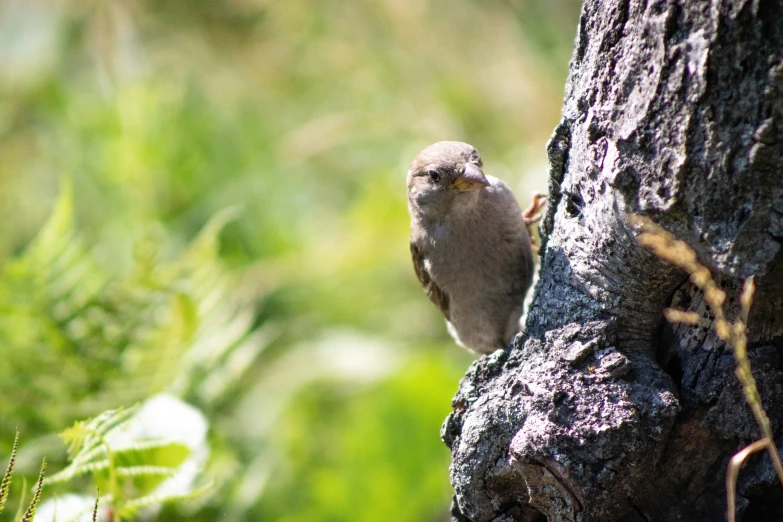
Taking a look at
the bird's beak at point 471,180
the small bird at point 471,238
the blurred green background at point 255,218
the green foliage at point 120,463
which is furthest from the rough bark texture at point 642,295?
the blurred green background at point 255,218

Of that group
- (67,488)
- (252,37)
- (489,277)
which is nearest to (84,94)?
(252,37)

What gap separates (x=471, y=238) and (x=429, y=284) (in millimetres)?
366

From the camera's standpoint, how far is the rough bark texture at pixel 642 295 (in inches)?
52.0

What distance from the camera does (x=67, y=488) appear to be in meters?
2.71

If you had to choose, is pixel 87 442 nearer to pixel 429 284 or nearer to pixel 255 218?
pixel 429 284

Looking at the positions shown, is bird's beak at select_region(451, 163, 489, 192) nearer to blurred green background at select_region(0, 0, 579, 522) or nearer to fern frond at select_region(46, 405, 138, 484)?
fern frond at select_region(46, 405, 138, 484)

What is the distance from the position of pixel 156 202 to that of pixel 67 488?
2412mm

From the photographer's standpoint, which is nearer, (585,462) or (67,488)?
(585,462)

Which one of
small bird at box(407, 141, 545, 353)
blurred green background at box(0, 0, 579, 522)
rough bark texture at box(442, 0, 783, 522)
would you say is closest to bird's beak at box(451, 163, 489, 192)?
small bird at box(407, 141, 545, 353)

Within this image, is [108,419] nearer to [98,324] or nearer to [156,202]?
[98,324]

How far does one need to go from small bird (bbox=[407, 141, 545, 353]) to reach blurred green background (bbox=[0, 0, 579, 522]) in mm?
1049

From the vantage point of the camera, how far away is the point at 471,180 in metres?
2.34

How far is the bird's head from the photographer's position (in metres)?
2.37

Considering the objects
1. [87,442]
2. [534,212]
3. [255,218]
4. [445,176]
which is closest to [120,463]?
[87,442]
